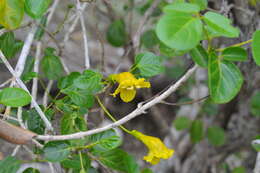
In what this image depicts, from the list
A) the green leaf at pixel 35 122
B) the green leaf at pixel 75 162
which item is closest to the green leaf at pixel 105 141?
the green leaf at pixel 75 162

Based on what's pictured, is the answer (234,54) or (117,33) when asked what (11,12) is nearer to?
(234,54)

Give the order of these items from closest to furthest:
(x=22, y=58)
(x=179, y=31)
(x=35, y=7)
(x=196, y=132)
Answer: (x=179, y=31)
(x=35, y=7)
(x=22, y=58)
(x=196, y=132)

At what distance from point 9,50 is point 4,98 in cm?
30

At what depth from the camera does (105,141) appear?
38.4 inches

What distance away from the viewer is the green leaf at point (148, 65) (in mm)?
1055

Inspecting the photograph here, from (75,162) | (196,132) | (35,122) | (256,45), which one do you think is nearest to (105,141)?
(75,162)

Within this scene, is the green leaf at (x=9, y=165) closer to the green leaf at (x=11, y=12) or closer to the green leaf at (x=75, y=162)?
the green leaf at (x=75, y=162)

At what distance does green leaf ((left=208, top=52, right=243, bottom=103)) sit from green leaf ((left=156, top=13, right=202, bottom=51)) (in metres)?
0.16

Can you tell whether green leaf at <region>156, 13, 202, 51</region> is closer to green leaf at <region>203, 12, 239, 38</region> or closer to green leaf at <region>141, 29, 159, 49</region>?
green leaf at <region>203, 12, 239, 38</region>

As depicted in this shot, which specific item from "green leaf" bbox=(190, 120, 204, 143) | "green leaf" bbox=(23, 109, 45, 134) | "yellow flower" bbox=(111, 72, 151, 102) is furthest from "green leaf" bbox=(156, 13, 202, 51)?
"green leaf" bbox=(190, 120, 204, 143)

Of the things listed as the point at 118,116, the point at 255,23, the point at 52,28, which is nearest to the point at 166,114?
the point at 118,116

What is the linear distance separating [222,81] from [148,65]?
0.25m

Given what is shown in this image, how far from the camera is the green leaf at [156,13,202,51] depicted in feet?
2.42

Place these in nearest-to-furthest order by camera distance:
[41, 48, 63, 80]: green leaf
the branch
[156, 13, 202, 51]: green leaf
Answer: [156, 13, 202, 51]: green leaf
the branch
[41, 48, 63, 80]: green leaf
